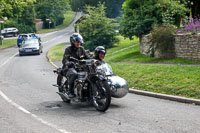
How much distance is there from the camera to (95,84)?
891 centimetres

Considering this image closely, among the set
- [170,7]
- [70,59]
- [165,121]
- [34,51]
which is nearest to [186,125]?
[165,121]

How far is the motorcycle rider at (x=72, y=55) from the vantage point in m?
9.51

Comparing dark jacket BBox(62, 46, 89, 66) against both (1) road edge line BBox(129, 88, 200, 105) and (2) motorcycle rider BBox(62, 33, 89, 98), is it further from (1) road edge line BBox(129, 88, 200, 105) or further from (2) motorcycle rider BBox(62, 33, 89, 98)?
(1) road edge line BBox(129, 88, 200, 105)

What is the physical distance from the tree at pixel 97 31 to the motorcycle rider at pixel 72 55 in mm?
29525

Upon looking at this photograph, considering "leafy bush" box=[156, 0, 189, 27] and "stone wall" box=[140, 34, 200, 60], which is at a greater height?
"leafy bush" box=[156, 0, 189, 27]

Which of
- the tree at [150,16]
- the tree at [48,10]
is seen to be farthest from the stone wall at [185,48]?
the tree at [48,10]

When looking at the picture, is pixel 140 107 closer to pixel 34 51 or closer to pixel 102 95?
pixel 102 95

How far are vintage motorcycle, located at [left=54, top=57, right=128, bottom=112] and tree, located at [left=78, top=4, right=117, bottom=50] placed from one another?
3012cm

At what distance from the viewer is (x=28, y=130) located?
7355mm

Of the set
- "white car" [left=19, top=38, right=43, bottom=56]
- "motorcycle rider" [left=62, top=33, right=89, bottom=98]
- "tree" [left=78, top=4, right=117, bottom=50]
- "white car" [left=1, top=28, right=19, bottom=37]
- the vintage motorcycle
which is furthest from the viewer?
"white car" [left=1, top=28, right=19, bottom=37]

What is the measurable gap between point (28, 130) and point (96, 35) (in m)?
33.6

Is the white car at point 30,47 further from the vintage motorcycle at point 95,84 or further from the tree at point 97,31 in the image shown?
the vintage motorcycle at point 95,84

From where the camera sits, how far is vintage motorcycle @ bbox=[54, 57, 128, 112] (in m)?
8.77

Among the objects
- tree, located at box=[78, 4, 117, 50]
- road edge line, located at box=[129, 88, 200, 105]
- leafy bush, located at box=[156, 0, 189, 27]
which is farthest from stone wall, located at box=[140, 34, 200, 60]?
tree, located at box=[78, 4, 117, 50]
